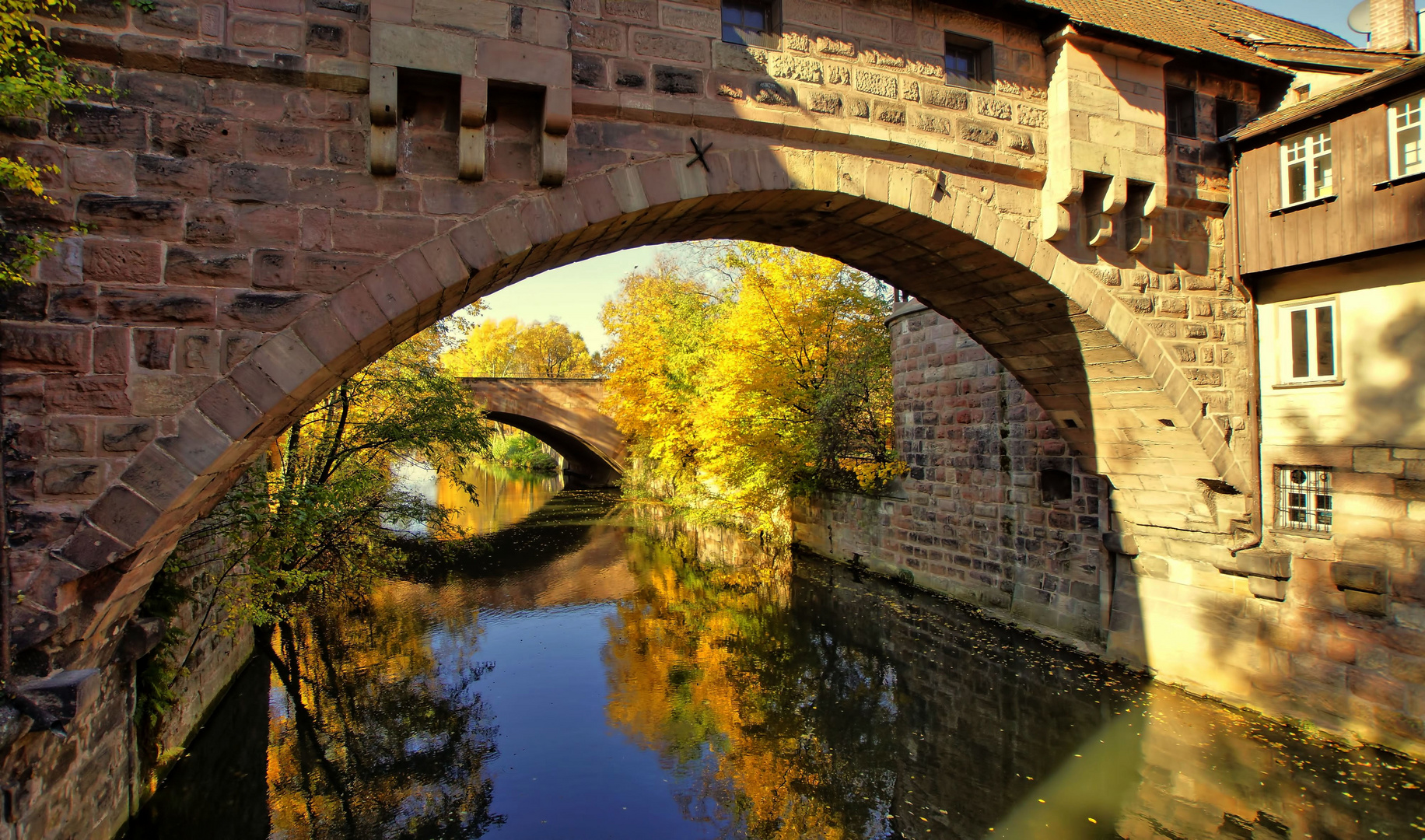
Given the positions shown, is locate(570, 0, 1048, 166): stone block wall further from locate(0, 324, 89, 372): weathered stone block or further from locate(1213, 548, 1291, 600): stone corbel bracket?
locate(1213, 548, 1291, 600): stone corbel bracket

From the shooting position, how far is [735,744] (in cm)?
618

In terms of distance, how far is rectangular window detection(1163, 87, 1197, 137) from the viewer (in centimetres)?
647

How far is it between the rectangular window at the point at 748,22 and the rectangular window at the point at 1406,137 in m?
4.43

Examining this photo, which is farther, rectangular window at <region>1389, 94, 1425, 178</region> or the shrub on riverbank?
the shrub on riverbank

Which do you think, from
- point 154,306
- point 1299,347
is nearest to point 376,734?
point 154,306

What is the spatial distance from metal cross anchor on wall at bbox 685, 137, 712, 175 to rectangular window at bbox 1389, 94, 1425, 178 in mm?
4810

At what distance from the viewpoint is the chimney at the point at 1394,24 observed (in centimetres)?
659

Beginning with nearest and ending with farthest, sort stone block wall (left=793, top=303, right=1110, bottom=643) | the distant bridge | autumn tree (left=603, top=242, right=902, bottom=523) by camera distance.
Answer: stone block wall (left=793, top=303, right=1110, bottom=643)
autumn tree (left=603, top=242, right=902, bottom=523)
the distant bridge

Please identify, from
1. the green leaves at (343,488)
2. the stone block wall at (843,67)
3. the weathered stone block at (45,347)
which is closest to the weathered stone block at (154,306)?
the weathered stone block at (45,347)

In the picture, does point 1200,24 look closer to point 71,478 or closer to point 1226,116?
point 1226,116

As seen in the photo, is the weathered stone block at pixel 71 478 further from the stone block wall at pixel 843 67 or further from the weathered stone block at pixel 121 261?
the stone block wall at pixel 843 67

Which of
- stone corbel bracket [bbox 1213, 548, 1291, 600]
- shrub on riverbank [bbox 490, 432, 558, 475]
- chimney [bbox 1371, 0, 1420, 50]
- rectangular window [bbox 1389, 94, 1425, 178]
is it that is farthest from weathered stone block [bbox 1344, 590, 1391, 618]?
shrub on riverbank [bbox 490, 432, 558, 475]

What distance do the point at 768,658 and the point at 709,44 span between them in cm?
Result: 608

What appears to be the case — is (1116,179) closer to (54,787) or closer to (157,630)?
(157,630)
